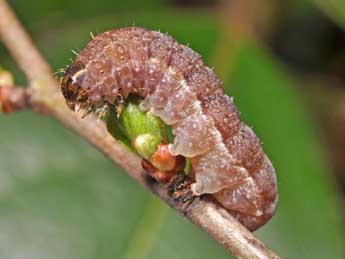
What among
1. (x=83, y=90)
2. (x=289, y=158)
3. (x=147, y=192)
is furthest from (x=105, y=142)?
(x=289, y=158)

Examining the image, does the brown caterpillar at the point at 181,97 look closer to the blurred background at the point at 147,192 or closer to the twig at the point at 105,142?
the twig at the point at 105,142

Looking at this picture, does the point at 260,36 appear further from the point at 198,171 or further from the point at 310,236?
the point at 198,171

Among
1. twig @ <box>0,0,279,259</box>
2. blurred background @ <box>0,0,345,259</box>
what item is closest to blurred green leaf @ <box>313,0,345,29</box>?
blurred background @ <box>0,0,345,259</box>

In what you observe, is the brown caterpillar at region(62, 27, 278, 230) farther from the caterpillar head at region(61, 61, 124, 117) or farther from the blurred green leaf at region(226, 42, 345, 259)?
the blurred green leaf at region(226, 42, 345, 259)

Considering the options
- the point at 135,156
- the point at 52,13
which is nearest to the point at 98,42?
the point at 135,156

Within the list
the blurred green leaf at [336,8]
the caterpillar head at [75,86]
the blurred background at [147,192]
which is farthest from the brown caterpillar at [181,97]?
the blurred green leaf at [336,8]

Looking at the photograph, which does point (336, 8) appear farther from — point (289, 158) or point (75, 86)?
point (75, 86)
